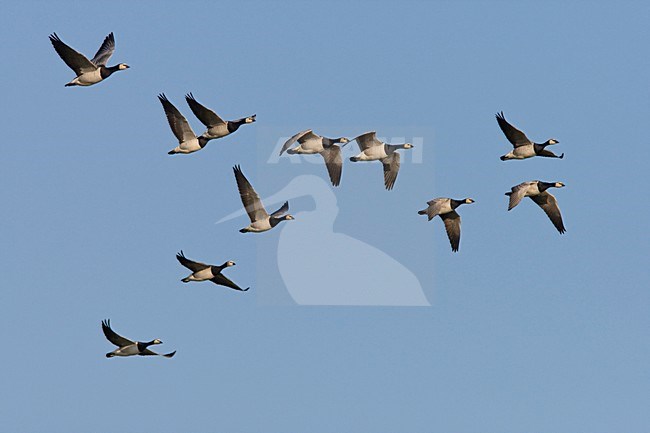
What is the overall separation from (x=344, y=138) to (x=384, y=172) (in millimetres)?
1238

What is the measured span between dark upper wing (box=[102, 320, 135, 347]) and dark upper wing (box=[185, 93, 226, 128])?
4725 mm

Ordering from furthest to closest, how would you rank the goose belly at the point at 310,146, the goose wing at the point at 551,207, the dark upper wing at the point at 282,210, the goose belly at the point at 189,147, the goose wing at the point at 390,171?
the goose wing at the point at 390,171 < the goose belly at the point at 310,146 < the dark upper wing at the point at 282,210 < the goose wing at the point at 551,207 < the goose belly at the point at 189,147

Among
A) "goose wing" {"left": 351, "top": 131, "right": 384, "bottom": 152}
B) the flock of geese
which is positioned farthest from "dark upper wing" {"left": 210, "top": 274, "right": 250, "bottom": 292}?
"goose wing" {"left": 351, "top": 131, "right": 384, "bottom": 152}

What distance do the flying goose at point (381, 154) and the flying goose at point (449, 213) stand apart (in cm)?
226

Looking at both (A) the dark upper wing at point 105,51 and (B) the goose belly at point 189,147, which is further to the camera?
(A) the dark upper wing at point 105,51

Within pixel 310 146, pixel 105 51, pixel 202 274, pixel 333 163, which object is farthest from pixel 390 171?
pixel 105 51

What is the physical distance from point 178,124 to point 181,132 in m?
0.19

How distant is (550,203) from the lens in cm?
3350

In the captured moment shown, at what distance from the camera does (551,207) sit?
3347cm

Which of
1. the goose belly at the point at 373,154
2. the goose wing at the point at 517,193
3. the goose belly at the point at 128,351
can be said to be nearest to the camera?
the goose wing at the point at 517,193

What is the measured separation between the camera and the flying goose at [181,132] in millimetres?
32938

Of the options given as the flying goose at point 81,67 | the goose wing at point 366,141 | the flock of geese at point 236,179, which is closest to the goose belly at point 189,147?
the flock of geese at point 236,179

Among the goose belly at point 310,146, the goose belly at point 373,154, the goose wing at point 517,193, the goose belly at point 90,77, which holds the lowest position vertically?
the goose wing at point 517,193

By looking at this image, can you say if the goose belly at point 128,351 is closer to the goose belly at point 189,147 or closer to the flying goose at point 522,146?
the goose belly at point 189,147
